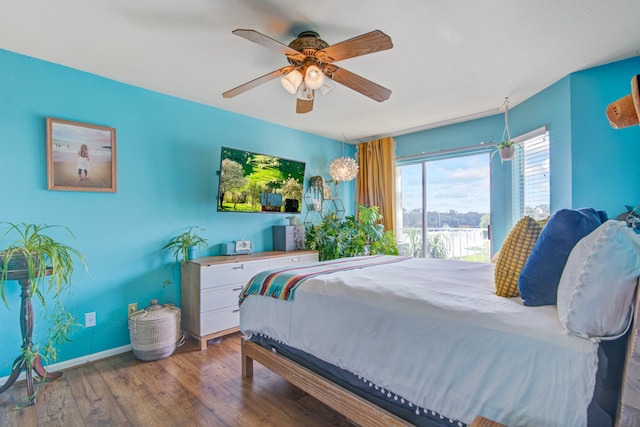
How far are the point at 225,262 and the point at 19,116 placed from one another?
6.18 feet

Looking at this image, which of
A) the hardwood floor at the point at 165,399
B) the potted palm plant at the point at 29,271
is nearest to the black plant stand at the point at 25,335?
the potted palm plant at the point at 29,271

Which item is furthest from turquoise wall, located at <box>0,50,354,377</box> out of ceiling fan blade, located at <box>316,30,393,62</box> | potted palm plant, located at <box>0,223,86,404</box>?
ceiling fan blade, located at <box>316,30,393,62</box>

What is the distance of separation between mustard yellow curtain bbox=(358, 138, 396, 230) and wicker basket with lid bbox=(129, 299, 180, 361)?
10.2 ft

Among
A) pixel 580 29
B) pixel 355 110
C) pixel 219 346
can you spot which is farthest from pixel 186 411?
Answer: pixel 580 29

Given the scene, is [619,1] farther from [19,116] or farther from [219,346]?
[19,116]

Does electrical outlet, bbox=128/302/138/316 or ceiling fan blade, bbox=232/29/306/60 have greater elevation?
ceiling fan blade, bbox=232/29/306/60

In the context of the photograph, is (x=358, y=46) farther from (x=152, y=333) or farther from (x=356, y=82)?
(x=152, y=333)

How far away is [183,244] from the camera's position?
298 centimetres

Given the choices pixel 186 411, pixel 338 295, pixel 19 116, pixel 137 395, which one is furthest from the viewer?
pixel 19 116

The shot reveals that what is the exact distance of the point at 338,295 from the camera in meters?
1.65

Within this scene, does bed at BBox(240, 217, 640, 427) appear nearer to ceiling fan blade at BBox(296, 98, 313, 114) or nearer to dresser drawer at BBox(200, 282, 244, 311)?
dresser drawer at BBox(200, 282, 244, 311)

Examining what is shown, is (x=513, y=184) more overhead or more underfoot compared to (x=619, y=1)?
more underfoot

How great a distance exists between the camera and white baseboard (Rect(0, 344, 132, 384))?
2.34 m

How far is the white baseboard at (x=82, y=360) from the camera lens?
7.66ft
